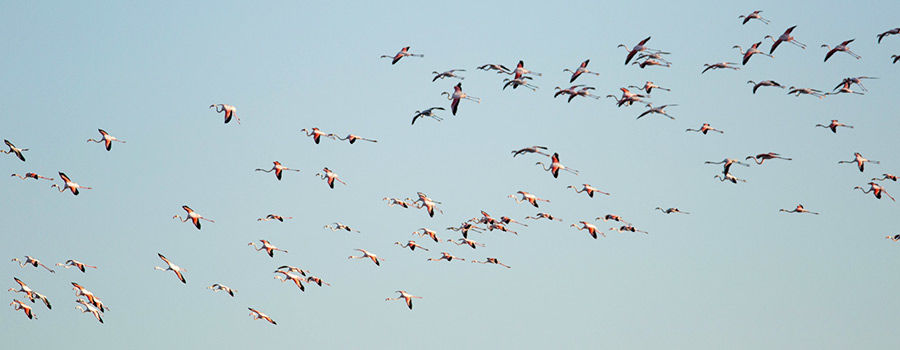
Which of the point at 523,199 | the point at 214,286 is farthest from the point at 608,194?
the point at 214,286

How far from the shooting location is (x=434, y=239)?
118625mm

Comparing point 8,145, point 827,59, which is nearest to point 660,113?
point 827,59

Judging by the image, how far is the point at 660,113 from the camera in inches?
3829

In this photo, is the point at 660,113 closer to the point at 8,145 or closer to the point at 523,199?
the point at 523,199

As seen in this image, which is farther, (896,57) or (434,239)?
(434,239)

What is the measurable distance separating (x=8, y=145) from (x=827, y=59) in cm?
5796

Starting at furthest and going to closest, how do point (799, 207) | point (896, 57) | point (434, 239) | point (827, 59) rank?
point (434, 239), point (799, 207), point (896, 57), point (827, 59)

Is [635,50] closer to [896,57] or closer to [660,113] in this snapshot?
[660,113]

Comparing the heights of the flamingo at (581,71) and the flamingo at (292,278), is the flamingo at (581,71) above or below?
above

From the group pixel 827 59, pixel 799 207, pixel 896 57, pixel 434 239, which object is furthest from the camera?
pixel 434 239

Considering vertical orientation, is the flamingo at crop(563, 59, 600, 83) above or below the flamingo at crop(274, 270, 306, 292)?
above

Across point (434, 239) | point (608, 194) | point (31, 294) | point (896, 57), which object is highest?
point (896, 57)

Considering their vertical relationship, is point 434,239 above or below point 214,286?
above

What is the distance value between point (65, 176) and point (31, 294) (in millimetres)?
12526
